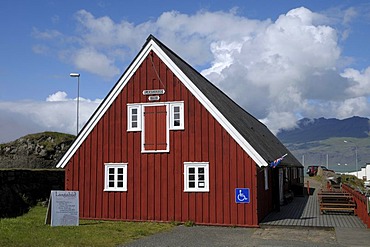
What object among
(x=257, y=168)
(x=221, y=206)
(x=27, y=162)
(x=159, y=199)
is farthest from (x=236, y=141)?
(x=27, y=162)

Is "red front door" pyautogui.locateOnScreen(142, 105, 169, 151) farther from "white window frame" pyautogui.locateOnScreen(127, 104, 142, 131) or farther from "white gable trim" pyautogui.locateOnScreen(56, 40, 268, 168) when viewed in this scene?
"white gable trim" pyautogui.locateOnScreen(56, 40, 268, 168)

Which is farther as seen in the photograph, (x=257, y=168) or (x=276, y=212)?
(x=276, y=212)

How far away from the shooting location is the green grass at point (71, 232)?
597 inches

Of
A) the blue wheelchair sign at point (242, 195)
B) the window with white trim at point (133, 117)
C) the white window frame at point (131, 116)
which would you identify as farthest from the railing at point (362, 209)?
the window with white trim at point (133, 117)

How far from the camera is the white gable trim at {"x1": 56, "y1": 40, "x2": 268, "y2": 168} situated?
764 inches

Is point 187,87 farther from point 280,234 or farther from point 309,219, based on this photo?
point 309,219

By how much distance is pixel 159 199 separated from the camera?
20.6 metres

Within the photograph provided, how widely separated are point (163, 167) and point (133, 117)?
2.77 m

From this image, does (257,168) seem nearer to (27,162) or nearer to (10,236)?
(10,236)

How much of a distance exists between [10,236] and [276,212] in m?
13.4

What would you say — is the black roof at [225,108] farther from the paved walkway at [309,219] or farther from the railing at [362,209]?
the railing at [362,209]

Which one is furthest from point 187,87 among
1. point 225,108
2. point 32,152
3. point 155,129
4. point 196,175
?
point 32,152

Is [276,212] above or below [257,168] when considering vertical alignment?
below

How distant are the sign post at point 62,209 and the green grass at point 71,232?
0.40m
